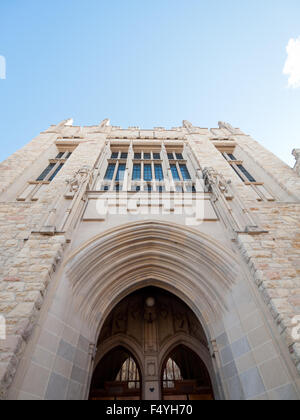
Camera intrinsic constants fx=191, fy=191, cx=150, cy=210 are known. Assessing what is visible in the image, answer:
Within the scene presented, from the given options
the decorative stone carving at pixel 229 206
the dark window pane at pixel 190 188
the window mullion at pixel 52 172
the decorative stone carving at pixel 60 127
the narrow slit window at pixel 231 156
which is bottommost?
the decorative stone carving at pixel 229 206

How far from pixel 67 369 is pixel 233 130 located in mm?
14396

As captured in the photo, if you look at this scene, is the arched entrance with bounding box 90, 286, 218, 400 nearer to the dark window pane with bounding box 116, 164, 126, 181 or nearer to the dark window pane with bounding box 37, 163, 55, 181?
the dark window pane with bounding box 116, 164, 126, 181

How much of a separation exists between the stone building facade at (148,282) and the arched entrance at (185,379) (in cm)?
4

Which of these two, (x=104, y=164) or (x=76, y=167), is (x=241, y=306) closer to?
(x=76, y=167)

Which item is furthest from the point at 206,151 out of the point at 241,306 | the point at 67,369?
the point at 67,369

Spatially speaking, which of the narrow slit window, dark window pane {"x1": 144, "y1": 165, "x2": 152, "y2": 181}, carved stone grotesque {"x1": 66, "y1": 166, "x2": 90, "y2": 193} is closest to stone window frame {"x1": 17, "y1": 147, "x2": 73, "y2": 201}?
carved stone grotesque {"x1": 66, "y1": 166, "x2": 90, "y2": 193}

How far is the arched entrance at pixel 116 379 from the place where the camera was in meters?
5.88

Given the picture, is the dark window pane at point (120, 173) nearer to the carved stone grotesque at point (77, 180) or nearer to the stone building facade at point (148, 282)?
the stone building facade at point (148, 282)

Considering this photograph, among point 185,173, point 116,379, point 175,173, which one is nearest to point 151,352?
point 116,379

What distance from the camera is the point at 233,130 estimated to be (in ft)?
42.2

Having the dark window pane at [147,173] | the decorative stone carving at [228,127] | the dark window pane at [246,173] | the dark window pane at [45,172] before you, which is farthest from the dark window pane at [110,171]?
the decorative stone carving at [228,127]

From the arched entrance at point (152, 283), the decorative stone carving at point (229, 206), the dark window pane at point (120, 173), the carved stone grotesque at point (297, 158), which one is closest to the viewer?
the arched entrance at point (152, 283)

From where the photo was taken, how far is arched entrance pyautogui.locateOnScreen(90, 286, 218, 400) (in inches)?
229
